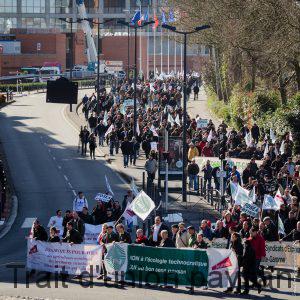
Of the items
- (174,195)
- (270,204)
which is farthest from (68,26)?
(270,204)

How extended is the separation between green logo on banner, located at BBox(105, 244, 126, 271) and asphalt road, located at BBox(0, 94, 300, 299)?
1.53 ft

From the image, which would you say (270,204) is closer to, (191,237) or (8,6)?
(191,237)

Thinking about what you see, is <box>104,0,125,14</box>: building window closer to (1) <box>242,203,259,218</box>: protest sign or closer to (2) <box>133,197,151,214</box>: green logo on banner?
(1) <box>242,203,259,218</box>: protest sign

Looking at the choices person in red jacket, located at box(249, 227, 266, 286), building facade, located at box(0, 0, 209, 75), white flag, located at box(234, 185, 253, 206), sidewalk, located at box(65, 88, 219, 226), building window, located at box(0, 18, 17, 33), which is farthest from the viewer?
building window, located at box(0, 18, 17, 33)

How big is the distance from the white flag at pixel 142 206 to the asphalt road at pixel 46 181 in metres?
2.77

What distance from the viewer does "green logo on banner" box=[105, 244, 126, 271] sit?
24.1 metres

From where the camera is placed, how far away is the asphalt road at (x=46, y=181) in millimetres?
23406

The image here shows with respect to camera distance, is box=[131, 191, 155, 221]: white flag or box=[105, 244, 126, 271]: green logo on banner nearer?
box=[105, 244, 126, 271]: green logo on banner

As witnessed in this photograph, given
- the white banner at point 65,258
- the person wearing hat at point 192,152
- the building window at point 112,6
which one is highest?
the building window at point 112,6

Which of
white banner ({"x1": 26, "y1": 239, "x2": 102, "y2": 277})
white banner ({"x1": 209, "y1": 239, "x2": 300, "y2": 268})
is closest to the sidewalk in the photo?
white banner ({"x1": 209, "y1": 239, "x2": 300, "y2": 268})

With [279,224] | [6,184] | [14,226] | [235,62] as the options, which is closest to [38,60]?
[235,62]

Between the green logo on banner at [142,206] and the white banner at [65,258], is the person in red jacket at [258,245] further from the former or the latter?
the green logo on banner at [142,206]

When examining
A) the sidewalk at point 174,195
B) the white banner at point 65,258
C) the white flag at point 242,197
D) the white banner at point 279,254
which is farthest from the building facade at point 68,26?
the white banner at point 279,254

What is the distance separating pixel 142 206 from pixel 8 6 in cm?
12076
